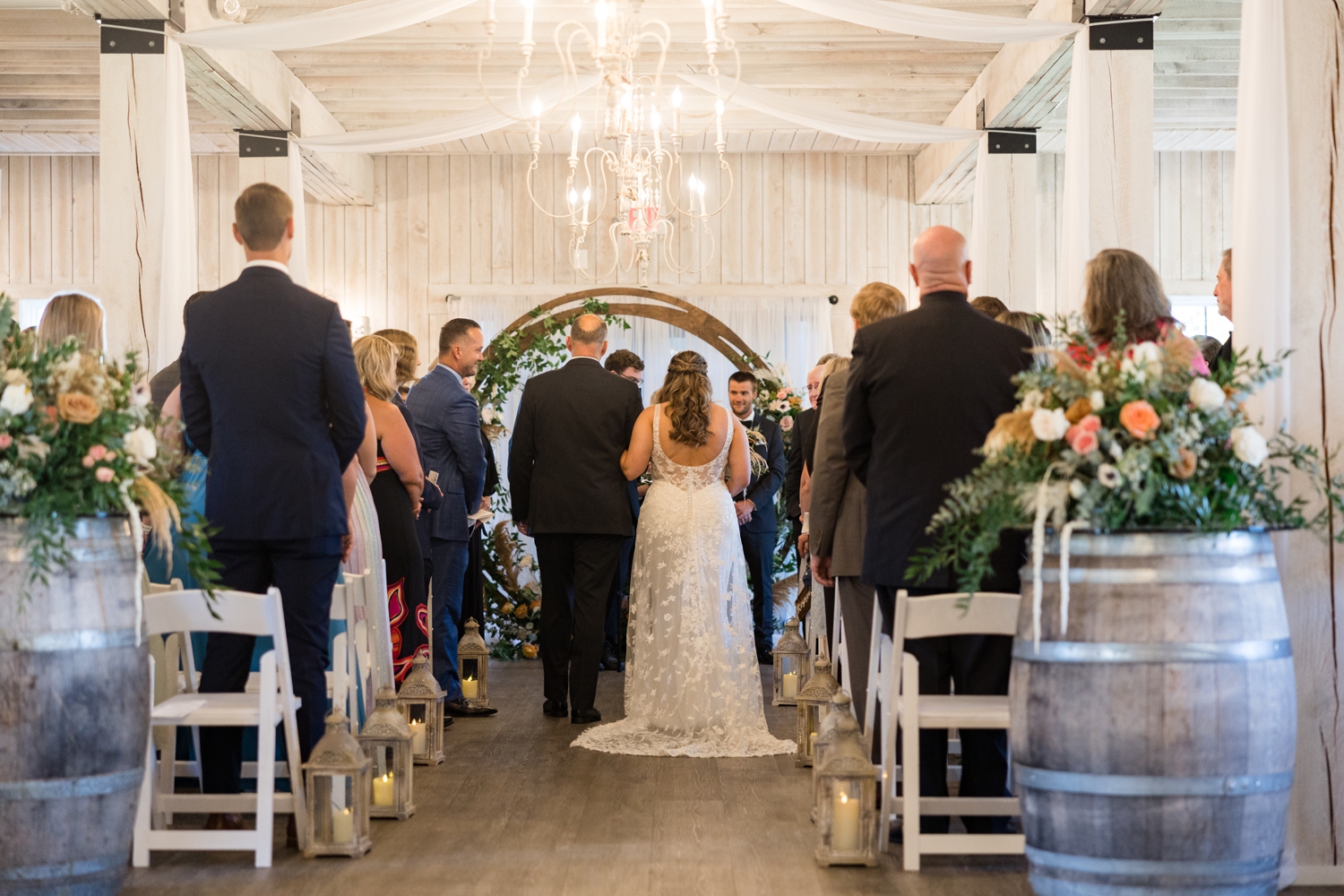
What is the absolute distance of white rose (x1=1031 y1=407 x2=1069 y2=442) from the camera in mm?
2521

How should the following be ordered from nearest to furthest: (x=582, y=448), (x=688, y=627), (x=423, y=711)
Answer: (x=423, y=711), (x=688, y=627), (x=582, y=448)

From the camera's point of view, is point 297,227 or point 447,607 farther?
point 297,227

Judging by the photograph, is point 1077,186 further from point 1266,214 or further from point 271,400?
point 271,400

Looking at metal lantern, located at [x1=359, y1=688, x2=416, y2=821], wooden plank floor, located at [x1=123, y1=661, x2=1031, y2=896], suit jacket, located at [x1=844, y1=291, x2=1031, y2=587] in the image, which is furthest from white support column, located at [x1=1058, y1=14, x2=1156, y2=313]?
metal lantern, located at [x1=359, y1=688, x2=416, y2=821]

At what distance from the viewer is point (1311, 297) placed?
131 inches

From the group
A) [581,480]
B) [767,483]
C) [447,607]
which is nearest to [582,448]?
[581,480]

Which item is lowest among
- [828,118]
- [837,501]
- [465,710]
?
[465,710]

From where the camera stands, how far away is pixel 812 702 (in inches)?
175

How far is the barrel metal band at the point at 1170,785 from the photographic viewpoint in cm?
239

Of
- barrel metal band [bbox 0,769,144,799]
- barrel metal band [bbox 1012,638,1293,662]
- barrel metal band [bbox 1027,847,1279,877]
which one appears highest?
barrel metal band [bbox 1012,638,1293,662]

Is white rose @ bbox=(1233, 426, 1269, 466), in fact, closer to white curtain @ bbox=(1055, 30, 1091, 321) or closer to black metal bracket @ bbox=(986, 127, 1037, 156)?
white curtain @ bbox=(1055, 30, 1091, 321)

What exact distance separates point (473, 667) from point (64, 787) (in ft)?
11.4

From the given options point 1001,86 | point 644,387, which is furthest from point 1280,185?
point 644,387

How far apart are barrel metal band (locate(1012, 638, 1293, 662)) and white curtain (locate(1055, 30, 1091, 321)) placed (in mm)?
2990
